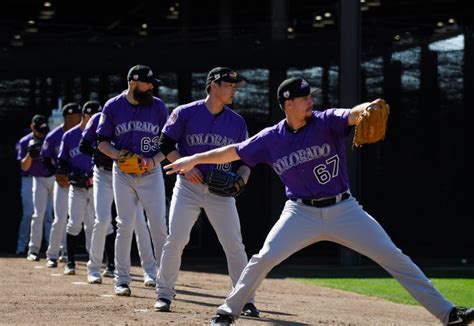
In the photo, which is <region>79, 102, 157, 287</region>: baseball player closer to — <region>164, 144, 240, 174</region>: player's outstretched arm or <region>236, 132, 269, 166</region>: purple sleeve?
<region>164, 144, 240, 174</region>: player's outstretched arm

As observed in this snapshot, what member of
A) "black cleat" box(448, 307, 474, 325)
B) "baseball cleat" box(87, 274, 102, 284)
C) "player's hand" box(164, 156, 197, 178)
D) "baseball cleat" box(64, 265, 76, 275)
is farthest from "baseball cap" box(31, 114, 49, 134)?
"black cleat" box(448, 307, 474, 325)

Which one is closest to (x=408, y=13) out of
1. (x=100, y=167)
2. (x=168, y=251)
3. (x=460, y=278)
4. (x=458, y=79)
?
(x=458, y=79)

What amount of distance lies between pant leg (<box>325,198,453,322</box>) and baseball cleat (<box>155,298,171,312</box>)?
1.91 m

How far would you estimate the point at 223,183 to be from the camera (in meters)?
8.14

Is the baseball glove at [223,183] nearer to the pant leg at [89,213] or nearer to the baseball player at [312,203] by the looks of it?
the baseball player at [312,203]

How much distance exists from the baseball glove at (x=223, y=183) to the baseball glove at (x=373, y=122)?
182cm

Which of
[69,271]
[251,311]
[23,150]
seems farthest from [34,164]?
[251,311]

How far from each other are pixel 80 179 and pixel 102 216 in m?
1.87

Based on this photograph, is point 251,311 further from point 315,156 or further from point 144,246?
point 144,246

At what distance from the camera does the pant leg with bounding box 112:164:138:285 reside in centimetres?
952

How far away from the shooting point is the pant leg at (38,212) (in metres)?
14.7

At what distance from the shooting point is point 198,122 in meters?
8.45

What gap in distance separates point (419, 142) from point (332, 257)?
86.5 inches

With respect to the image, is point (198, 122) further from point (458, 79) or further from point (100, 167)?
point (458, 79)
